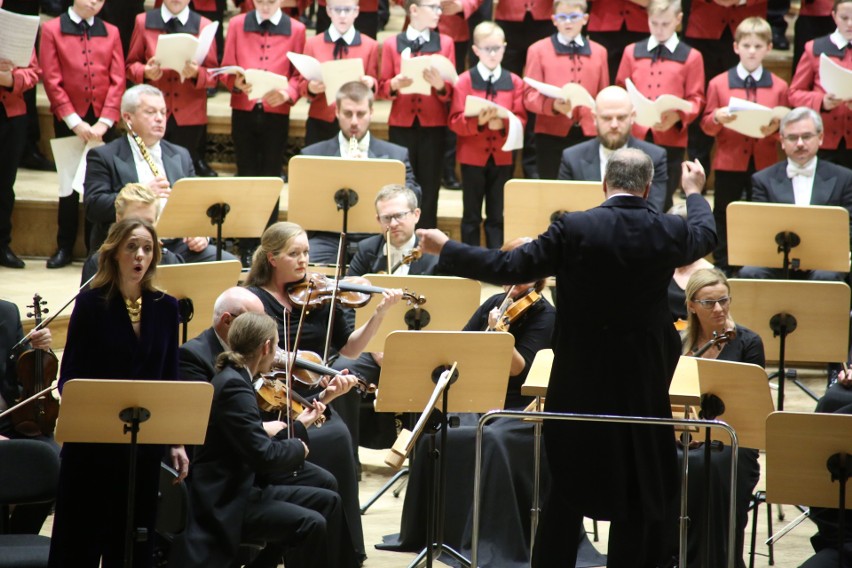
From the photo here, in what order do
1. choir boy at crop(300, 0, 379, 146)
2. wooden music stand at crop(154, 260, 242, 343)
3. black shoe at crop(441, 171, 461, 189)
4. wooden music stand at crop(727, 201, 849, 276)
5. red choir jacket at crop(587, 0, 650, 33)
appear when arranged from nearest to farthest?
wooden music stand at crop(154, 260, 242, 343) → wooden music stand at crop(727, 201, 849, 276) → choir boy at crop(300, 0, 379, 146) → red choir jacket at crop(587, 0, 650, 33) → black shoe at crop(441, 171, 461, 189)

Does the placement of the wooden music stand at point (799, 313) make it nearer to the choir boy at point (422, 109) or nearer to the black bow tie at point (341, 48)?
the choir boy at point (422, 109)

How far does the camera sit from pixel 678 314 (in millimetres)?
5156

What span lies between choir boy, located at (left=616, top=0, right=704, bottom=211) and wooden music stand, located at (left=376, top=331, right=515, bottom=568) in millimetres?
3343

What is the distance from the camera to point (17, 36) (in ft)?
19.8

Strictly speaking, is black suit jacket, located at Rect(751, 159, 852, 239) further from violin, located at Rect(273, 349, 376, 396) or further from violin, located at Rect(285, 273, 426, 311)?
violin, located at Rect(273, 349, 376, 396)

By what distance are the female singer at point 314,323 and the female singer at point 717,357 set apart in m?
1.12

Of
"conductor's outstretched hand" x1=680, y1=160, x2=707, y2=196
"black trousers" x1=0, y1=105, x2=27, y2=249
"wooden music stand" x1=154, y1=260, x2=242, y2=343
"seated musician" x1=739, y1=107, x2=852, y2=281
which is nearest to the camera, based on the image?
"conductor's outstretched hand" x1=680, y1=160, x2=707, y2=196

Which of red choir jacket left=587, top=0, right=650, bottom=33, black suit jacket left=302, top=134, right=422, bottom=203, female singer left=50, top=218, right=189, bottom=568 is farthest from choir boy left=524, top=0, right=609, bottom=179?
female singer left=50, top=218, right=189, bottom=568

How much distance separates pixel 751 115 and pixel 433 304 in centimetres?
268

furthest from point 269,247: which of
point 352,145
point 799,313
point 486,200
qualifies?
point 486,200

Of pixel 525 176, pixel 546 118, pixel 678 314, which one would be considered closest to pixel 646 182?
pixel 678 314

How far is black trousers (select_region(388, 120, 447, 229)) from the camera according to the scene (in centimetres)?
691

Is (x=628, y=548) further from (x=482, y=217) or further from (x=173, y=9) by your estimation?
(x=173, y=9)

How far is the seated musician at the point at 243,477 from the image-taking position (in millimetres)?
3584
